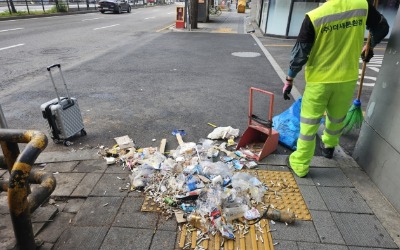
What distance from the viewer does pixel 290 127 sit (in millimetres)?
3926

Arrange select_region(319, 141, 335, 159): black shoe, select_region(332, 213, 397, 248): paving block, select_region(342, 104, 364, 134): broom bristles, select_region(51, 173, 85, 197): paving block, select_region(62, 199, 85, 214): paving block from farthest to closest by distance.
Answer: select_region(342, 104, 364, 134): broom bristles < select_region(319, 141, 335, 159): black shoe < select_region(51, 173, 85, 197): paving block < select_region(62, 199, 85, 214): paving block < select_region(332, 213, 397, 248): paving block

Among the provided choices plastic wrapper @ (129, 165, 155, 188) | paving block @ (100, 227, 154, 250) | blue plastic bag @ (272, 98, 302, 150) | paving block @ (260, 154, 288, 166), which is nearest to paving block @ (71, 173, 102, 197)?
plastic wrapper @ (129, 165, 155, 188)

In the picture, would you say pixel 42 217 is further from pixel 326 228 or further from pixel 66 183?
pixel 326 228

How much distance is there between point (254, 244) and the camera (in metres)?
2.39

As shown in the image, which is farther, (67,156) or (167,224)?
(67,156)

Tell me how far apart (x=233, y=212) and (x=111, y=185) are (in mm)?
1330

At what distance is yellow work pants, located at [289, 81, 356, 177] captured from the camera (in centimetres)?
304

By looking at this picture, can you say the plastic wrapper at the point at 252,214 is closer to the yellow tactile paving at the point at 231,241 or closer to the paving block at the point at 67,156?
the yellow tactile paving at the point at 231,241

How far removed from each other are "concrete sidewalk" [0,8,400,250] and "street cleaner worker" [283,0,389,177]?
0.47m

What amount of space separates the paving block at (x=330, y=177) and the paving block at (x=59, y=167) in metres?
2.82

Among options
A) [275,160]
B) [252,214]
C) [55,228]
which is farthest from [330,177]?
[55,228]

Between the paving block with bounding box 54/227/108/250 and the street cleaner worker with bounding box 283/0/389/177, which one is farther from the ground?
the street cleaner worker with bounding box 283/0/389/177

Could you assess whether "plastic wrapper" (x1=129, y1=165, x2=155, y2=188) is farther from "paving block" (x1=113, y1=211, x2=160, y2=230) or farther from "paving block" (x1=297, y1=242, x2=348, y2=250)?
"paving block" (x1=297, y1=242, x2=348, y2=250)

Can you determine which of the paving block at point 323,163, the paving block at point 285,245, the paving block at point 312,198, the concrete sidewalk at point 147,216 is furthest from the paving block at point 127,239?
the paving block at point 323,163
